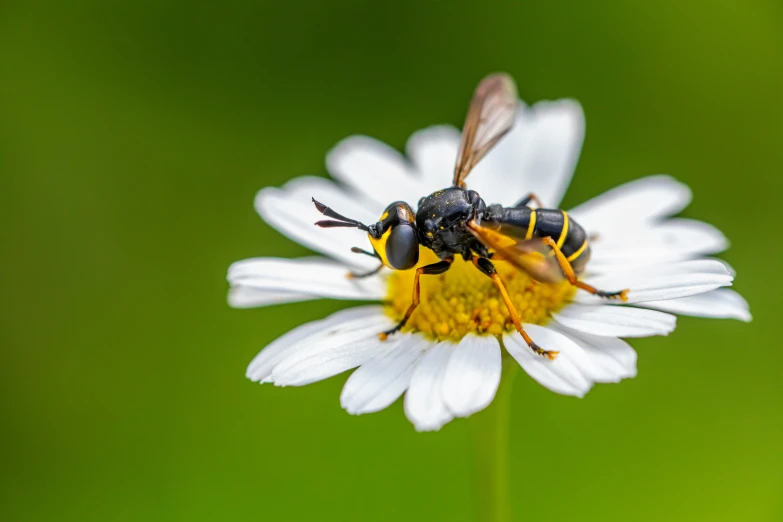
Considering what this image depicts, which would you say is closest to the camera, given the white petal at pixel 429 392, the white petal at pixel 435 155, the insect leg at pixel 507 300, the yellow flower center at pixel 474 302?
the white petal at pixel 429 392

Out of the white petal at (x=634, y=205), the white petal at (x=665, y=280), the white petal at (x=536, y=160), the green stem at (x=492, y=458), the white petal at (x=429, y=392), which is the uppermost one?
the white petal at (x=536, y=160)

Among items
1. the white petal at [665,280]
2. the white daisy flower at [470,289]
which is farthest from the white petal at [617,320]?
the white petal at [665,280]

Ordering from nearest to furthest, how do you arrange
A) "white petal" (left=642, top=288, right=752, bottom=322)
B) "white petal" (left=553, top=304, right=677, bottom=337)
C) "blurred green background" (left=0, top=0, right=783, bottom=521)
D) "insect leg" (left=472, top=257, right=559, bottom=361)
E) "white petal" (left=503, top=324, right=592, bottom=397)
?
"white petal" (left=503, top=324, right=592, bottom=397), "white petal" (left=553, top=304, right=677, bottom=337), "insect leg" (left=472, top=257, right=559, bottom=361), "white petal" (left=642, top=288, right=752, bottom=322), "blurred green background" (left=0, top=0, right=783, bottom=521)

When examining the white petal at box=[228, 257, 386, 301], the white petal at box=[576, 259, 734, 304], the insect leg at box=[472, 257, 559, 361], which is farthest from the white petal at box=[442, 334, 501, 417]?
the white petal at box=[228, 257, 386, 301]

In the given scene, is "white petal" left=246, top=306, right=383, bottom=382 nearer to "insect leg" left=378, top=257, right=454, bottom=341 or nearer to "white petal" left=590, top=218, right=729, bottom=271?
"insect leg" left=378, top=257, right=454, bottom=341

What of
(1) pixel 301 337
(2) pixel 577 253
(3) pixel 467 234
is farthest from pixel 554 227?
(1) pixel 301 337

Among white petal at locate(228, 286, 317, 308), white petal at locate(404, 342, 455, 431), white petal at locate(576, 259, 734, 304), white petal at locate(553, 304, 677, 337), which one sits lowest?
white petal at locate(404, 342, 455, 431)

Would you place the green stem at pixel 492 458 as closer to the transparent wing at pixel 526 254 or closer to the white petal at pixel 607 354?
the white petal at pixel 607 354
